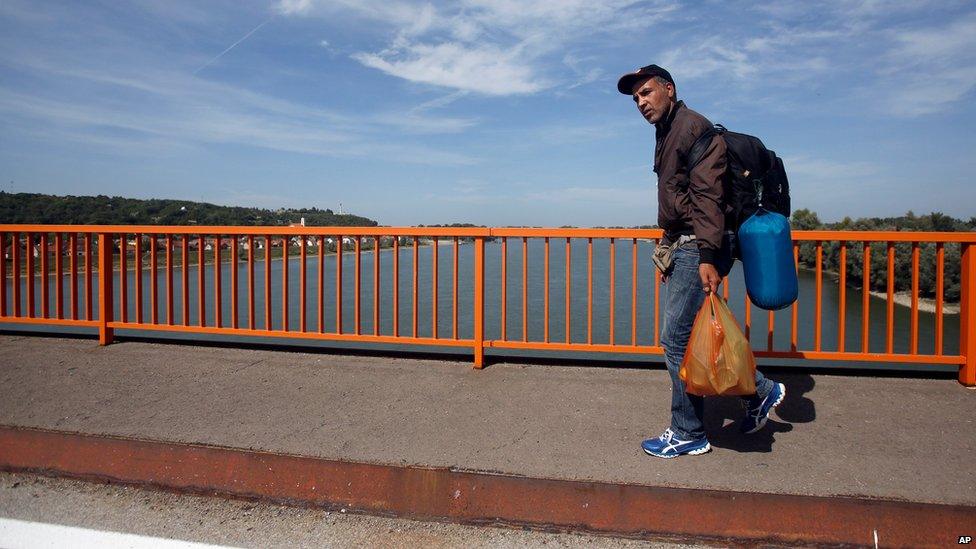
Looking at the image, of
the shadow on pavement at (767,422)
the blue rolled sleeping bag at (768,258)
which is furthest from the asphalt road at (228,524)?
the blue rolled sleeping bag at (768,258)

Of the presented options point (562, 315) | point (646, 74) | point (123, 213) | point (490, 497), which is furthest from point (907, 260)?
point (123, 213)

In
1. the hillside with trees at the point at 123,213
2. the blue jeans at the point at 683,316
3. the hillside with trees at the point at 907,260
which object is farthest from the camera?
the hillside with trees at the point at 123,213

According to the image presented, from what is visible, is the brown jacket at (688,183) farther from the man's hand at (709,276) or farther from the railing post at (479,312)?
the railing post at (479,312)

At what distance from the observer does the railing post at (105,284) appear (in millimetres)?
5797

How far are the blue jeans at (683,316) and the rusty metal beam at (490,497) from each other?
539mm

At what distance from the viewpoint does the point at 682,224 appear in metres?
3.29

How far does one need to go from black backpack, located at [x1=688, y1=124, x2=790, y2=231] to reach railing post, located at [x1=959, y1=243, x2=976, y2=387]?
230cm

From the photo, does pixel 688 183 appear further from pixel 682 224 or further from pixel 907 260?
pixel 907 260

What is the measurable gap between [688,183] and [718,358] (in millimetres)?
897

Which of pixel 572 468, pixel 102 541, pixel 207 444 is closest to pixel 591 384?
pixel 572 468

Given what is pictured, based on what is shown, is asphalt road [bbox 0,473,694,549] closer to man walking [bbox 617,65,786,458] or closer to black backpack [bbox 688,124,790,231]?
man walking [bbox 617,65,786,458]

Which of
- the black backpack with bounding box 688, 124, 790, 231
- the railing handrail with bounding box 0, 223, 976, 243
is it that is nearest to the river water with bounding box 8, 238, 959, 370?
the railing handrail with bounding box 0, 223, 976, 243

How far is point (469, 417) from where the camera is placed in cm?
402

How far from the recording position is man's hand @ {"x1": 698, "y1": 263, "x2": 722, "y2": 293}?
10.0 ft
